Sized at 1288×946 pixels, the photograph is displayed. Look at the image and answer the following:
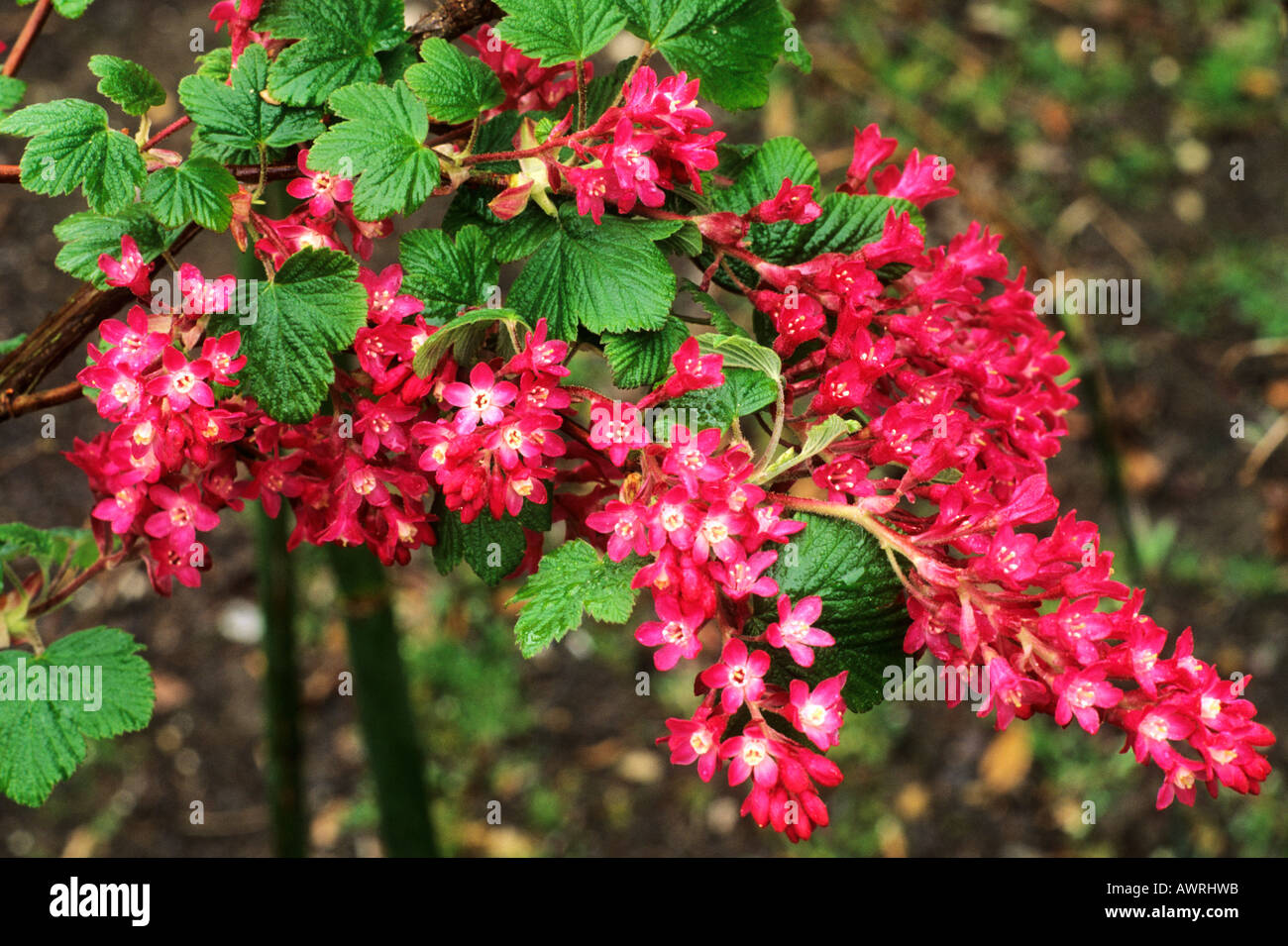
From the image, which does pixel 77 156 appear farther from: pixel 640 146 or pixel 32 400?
pixel 640 146

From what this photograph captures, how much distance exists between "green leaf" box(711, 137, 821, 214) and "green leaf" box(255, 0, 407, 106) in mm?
288

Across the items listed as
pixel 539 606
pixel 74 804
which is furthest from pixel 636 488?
pixel 74 804

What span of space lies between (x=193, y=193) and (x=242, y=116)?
0.29 ft

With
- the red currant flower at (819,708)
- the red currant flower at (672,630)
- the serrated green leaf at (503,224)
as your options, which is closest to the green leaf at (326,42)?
the serrated green leaf at (503,224)

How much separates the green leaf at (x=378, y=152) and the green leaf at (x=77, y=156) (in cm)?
13

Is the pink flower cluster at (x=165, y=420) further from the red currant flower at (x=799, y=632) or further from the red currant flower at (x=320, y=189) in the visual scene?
the red currant flower at (x=799, y=632)

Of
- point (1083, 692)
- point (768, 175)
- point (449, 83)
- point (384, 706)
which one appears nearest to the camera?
point (1083, 692)

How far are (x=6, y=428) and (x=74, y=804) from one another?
920mm

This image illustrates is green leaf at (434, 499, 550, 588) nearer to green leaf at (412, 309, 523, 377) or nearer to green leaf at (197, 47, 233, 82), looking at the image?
green leaf at (412, 309, 523, 377)

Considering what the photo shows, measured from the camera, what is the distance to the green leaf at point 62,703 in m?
0.93

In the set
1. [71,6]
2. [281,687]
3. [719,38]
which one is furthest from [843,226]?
[281,687]

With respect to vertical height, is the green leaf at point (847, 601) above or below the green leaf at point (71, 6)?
below

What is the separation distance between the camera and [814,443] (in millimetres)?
801
